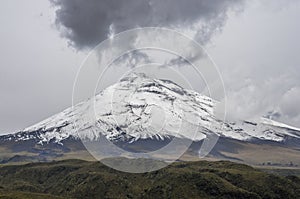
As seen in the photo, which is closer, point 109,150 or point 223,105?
point 223,105

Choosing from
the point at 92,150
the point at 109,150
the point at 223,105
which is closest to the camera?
the point at 223,105

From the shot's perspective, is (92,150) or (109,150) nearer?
(92,150)

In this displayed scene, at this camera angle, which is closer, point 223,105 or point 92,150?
point 223,105

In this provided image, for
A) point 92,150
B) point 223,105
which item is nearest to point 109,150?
point 92,150

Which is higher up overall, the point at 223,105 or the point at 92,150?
the point at 223,105

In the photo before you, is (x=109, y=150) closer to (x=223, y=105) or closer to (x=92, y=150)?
(x=92, y=150)

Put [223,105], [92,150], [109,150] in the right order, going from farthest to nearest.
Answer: [109,150]
[92,150]
[223,105]
